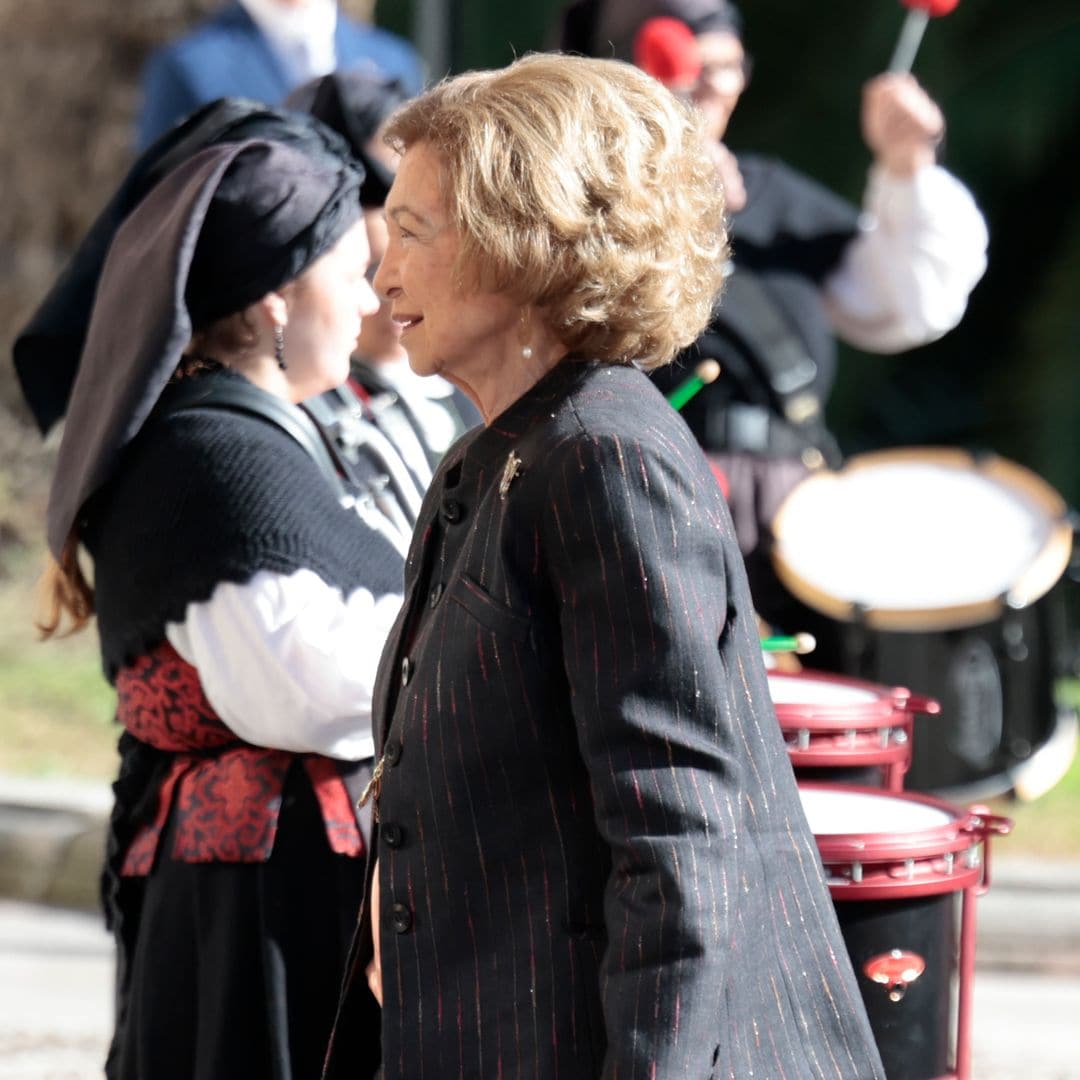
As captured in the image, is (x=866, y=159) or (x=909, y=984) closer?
(x=909, y=984)

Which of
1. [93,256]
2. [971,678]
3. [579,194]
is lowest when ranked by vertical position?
[971,678]

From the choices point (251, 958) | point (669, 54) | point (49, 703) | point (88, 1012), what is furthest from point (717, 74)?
point (49, 703)

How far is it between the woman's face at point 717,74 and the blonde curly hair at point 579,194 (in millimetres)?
2244

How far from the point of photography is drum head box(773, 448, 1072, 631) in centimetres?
435

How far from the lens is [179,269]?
2375mm

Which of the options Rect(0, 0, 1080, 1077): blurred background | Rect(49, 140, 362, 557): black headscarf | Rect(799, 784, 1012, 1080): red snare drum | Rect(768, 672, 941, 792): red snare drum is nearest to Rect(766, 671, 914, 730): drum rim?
Rect(768, 672, 941, 792): red snare drum

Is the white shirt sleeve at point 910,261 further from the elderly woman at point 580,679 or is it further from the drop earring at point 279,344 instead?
the elderly woman at point 580,679

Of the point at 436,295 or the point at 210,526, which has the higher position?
the point at 436,295

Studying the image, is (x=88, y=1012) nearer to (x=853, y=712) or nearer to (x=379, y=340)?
(x=379, y=340)

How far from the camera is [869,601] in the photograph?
441 centimetres

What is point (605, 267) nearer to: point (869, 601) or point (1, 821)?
point (869, 601)

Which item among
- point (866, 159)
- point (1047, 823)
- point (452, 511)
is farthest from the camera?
point (866, 159)

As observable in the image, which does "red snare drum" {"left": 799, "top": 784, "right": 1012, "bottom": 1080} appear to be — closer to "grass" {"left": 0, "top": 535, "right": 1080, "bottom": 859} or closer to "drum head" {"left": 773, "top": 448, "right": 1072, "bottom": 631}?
"drum head" {"left": 773, "top": 448, "right": 1072, "bottom": 631}

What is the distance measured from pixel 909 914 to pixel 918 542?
2406 millimetres
